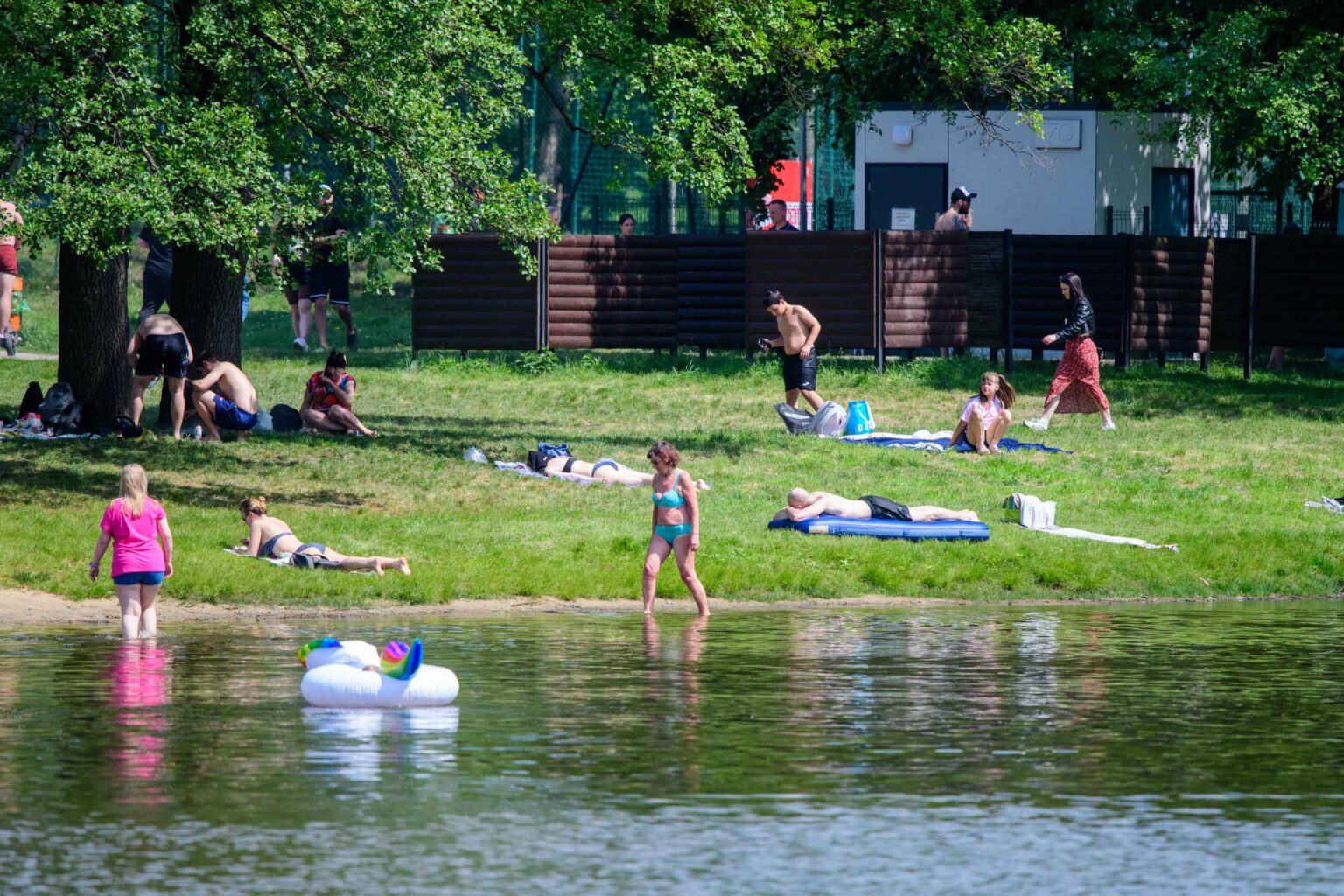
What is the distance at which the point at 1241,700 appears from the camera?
13.2 meters

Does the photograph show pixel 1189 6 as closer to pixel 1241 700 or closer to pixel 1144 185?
pixel 1144 185

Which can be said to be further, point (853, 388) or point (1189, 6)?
point (1189, 6)

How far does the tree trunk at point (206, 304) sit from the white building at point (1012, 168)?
1251cm

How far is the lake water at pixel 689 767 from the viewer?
8883 mm

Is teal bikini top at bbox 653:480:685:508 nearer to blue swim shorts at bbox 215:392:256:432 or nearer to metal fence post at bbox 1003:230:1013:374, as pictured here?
blue swim shorts at bbox 215:392:256:432

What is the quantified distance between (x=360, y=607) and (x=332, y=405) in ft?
24.7

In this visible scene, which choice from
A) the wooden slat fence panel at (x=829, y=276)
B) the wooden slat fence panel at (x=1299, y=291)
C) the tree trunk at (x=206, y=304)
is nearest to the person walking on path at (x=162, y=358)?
the tree trunk at (x=206, y=304)

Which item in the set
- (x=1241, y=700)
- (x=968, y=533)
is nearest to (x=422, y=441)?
(x=968, y=533)

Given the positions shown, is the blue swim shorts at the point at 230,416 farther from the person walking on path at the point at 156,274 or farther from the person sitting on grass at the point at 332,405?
the person walking on path at the point at 156,274

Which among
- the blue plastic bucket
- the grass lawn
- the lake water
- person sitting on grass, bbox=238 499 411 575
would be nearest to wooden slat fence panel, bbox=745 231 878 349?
the grass lawn

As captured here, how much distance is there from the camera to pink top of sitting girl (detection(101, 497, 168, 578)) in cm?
1538

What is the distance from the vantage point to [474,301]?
107 ft

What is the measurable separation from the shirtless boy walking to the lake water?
420 inches

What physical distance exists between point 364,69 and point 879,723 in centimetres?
1081
